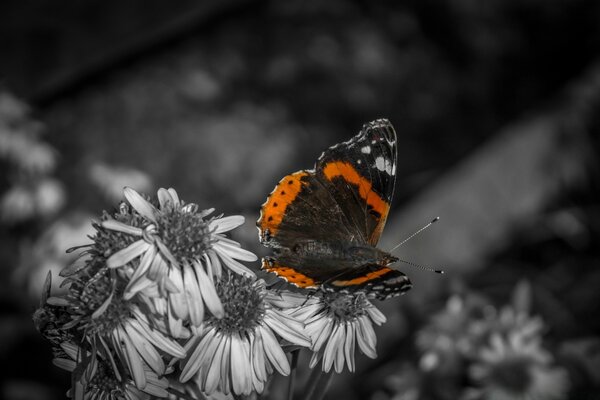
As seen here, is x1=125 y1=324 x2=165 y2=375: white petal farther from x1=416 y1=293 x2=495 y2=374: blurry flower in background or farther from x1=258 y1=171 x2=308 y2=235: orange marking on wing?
x1=416 y1=293 x2=495 y2=374: blurry flower in background

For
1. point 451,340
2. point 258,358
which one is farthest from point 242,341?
point 451,340

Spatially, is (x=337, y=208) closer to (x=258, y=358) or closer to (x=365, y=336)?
(x=365, y=336)

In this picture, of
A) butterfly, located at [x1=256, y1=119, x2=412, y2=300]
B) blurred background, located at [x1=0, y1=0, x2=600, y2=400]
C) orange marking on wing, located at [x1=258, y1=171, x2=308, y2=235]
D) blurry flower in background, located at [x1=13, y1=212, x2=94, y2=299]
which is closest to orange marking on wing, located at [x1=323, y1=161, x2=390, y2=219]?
butterfly, located at [x1=256, y1=119, x2=412, y2=300]

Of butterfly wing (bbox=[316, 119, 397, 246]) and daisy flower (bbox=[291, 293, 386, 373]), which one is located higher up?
butterfly wing (bbox=[316, 119, 397, 246])

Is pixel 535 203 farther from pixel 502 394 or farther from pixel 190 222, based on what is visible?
pixel 190 222

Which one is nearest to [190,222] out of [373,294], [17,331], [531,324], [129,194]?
[129,194]

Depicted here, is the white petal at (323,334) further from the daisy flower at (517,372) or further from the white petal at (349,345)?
the daisy flower at (517,372)
